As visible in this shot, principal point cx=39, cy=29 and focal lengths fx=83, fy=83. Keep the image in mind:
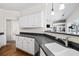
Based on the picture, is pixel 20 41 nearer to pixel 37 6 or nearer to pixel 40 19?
pixel 40 19

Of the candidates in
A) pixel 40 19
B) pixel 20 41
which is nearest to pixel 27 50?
pixel 20 41

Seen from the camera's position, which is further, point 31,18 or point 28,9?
point 28,9

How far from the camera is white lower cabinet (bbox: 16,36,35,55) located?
3063 millimetres

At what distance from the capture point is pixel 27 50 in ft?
10.8

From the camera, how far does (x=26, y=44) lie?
3.34 meters

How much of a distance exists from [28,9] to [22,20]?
63cm

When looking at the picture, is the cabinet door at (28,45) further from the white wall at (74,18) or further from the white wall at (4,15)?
the white wall at (4,15)

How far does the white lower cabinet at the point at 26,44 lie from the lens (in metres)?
3.06

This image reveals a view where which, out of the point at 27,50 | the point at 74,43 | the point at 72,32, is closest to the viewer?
the point at 74,43

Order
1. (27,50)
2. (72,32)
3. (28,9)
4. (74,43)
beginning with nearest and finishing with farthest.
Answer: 1. (74,43)
2. (72,32)
3. (27,50)
4. (28,9)

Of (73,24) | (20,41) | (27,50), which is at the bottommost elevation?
(27,50)

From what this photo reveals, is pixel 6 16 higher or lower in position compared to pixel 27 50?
higher

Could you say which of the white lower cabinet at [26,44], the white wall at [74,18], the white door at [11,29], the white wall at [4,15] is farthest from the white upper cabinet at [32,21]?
the white door at [11,29]

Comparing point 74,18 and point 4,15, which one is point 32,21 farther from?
point 74,18
